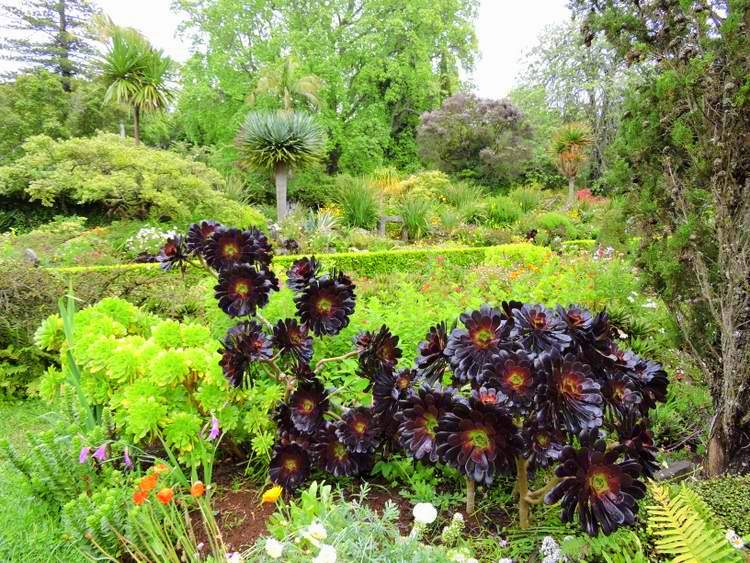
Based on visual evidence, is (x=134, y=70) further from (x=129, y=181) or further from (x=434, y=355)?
(x=434, y=355)

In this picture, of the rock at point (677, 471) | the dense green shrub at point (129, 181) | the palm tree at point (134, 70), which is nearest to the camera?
the rock at point (677, 471)

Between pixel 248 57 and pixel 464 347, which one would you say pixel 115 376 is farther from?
pixel 248 57

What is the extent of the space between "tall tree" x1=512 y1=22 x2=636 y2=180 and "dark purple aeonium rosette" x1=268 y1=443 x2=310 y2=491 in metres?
21.1

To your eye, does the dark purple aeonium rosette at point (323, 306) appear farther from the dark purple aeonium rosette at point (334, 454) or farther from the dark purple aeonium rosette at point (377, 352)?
the dark purple aeonium rosette at point (334, 454)

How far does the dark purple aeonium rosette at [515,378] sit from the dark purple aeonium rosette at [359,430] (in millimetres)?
561

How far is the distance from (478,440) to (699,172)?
1.71 metres

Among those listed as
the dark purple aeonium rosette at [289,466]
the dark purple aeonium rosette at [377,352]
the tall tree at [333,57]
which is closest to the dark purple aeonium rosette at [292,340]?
the dark purple aeonium rosette at [377,352]

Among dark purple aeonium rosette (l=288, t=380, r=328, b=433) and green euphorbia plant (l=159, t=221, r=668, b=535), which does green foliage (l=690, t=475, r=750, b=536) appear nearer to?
green euphorbia plant (l=159, t=221, r=668, b=535)

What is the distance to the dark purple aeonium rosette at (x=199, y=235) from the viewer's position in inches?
83.1

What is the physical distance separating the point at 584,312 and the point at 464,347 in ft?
1.30

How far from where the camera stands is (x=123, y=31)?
12.2 m

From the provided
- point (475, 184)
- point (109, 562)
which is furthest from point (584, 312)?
point (475, 184)

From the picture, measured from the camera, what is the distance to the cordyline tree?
7.10 feet

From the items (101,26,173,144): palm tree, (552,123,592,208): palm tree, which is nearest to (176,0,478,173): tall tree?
(101,26,173,144): palm tree
